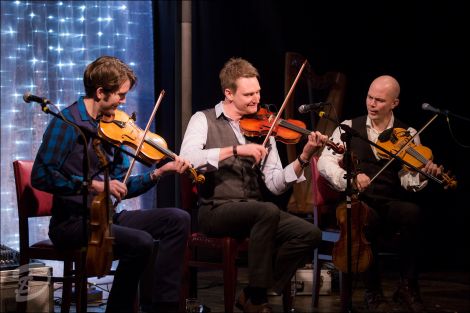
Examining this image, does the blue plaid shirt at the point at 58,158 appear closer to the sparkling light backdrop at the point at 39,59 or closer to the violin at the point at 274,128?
the violin at the point at 274,128

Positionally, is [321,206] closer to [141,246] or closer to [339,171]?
[339,171]

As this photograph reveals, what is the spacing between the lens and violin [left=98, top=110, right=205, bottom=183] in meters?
3.36

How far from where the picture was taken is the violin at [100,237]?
9.85 feet

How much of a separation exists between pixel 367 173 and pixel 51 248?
1910mm

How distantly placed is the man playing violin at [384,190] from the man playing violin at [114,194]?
107cm

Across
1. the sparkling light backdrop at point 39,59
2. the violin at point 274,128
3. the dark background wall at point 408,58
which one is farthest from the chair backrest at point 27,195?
the dark background wall at point 408,58

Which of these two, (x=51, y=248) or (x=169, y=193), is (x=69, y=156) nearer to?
(x=51, y=248)

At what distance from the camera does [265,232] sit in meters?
3.52

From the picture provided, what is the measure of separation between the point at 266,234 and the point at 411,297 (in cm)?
116

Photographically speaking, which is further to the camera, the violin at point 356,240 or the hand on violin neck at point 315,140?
the violin at point 356,240

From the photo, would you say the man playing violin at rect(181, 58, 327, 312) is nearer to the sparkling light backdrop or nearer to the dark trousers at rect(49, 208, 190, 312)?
the dark trousers at rect(49, 208, 190, 312)

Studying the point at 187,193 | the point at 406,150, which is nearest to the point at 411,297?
the point at 406,150

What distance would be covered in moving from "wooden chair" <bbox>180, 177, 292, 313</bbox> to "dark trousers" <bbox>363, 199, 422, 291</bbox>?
1.83ft

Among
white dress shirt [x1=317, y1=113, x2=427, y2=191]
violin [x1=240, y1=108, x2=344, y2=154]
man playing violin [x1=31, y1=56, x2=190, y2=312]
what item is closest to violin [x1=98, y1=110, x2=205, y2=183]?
man playing violin [x1=31, y1=56, x2=190, y2=312]
